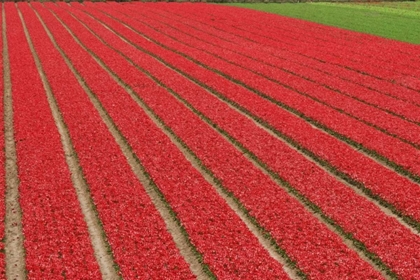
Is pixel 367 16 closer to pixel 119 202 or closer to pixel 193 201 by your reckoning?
pixel 193 201

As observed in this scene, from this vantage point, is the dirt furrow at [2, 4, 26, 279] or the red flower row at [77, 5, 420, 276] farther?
the red flower row at [77, 5, 420, 276]

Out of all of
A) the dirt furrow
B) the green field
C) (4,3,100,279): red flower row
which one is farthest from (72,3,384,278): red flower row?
the green field

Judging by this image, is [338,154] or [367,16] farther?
[367,16]

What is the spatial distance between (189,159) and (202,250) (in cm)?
610

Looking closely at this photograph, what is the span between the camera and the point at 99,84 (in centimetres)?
2678

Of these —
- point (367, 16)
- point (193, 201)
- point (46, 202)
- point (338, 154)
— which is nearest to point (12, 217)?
point (46, 202)

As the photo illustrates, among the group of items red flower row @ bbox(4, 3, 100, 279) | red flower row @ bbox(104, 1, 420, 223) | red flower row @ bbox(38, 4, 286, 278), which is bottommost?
red flower row @ bbox(104, 1, 420, 223)

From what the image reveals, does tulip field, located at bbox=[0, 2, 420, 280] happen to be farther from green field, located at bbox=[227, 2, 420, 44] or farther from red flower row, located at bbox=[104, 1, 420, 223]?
green field, located at bbox=[227, 2, 420, 44]

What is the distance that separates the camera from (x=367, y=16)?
59.5 m

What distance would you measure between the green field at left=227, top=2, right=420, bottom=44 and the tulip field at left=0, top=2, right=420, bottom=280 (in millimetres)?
13612

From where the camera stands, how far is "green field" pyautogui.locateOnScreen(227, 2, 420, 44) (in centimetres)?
4702

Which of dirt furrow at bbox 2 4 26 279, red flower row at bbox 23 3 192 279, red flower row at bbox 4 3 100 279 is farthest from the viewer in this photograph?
dirt furrow at bbox 2 4 26 279

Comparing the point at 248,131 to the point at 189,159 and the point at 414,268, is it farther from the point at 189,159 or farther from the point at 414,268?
the point at 414,268

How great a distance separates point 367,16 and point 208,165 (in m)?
49.4
